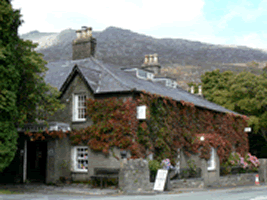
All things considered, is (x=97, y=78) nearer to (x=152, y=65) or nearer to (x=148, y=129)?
(x=148, y=129)

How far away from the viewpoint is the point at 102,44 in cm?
17162

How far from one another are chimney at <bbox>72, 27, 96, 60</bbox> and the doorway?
6989mm

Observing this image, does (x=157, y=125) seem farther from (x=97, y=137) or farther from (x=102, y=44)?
(x=102, y=44)

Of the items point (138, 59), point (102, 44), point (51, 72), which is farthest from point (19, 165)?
point (102, 44)

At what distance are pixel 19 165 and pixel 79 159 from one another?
3.77 metres

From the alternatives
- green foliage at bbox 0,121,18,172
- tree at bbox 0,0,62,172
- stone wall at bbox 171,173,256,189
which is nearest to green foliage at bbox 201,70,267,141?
stone wall at bbox 171,173,256,189

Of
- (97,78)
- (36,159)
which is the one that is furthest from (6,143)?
(36,159)

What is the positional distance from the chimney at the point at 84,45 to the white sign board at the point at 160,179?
1109cm

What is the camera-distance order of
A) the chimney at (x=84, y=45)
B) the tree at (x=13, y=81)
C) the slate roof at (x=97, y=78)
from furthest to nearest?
1. the chimney at (x=84, y=45)
2. the slate roof at (x=97, y=78)
3. the tree at (x=13, y=81)

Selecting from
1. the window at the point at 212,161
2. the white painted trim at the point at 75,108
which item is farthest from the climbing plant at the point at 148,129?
the white painted trim at the point at 75,108

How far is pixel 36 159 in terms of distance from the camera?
22.4m

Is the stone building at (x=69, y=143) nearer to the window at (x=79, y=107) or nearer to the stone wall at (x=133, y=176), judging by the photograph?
the window at (x=79, y=107)

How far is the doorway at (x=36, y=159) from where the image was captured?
2202cm

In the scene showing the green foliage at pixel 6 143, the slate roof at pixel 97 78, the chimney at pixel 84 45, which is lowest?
the green foliage at pixel 6 143
